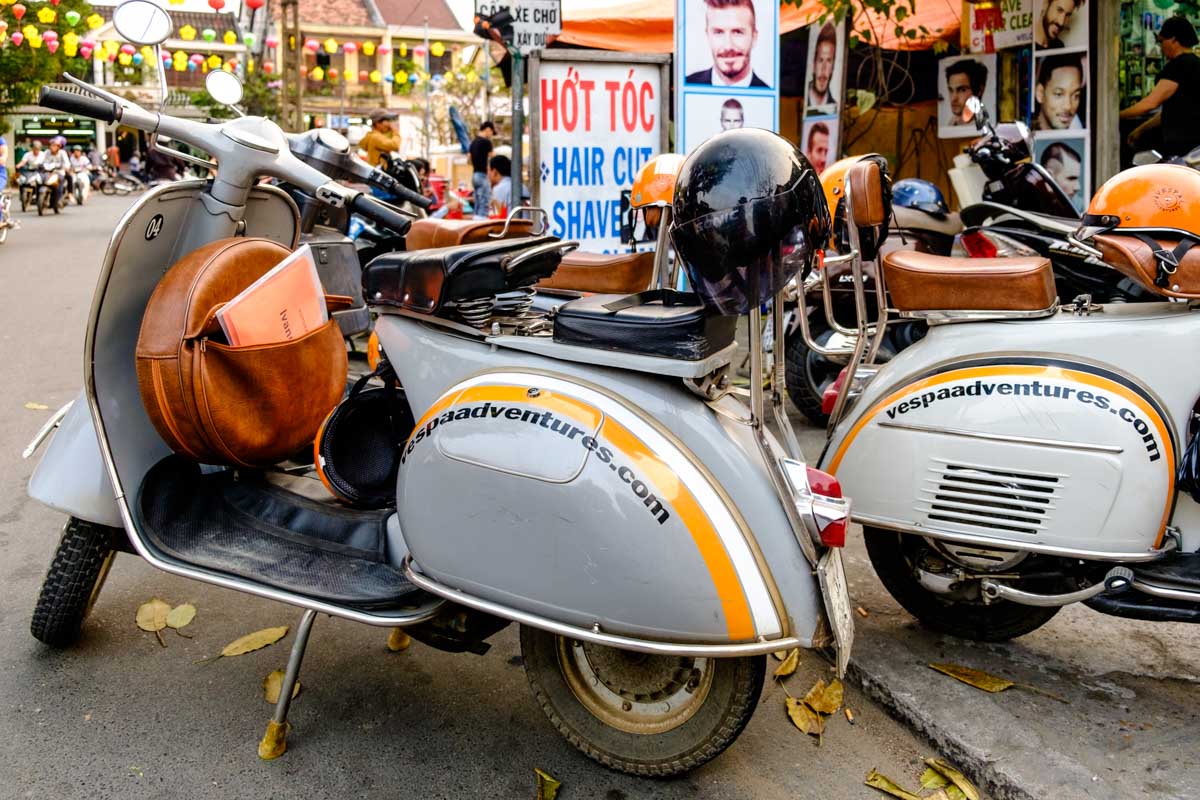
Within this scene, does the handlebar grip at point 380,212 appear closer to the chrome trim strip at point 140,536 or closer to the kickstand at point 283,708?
the chrome trim strip at point 140,536

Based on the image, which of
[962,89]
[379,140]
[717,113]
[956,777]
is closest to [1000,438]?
[956,777]

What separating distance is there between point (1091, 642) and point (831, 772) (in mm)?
1074

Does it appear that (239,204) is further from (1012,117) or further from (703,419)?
(1012,117)

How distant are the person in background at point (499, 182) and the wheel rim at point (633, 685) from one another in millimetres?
7470

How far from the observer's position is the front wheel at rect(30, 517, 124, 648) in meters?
2.86

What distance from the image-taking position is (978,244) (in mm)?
4152

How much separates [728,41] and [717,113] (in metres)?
0.39

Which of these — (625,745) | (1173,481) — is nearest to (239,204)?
(625,745)

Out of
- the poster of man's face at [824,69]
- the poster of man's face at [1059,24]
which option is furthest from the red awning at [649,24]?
the poster of man's face at [1059,24]

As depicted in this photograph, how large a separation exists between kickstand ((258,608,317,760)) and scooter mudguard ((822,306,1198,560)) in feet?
4.72

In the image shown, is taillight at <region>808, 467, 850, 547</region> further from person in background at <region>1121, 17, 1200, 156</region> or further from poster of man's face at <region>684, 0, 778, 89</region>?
person in background at <region>1121, 17, 1200, 156</region>

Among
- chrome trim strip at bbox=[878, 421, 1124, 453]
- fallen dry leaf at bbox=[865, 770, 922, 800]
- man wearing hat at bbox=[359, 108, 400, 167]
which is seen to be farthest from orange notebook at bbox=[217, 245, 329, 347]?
man wearing hat at bbox=[359, 108, 400, 167]

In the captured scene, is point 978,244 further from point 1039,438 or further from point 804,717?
point 804,717

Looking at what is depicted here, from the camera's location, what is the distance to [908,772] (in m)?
2.52
